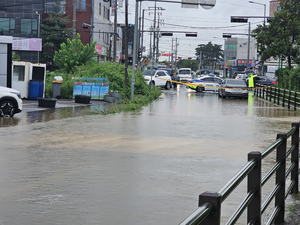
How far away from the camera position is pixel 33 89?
28750mm

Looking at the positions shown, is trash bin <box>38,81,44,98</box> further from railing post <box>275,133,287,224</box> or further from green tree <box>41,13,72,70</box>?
green tree <box>41,13,72,70</box>

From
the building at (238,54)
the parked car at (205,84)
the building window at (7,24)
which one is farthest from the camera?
the building at (238,54)

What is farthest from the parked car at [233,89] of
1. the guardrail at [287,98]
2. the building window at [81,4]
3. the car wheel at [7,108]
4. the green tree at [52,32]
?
the building window at [81,4]

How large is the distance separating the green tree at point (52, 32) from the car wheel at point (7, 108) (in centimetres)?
4545

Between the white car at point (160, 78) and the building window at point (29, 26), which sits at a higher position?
the building window at point (29, 26)

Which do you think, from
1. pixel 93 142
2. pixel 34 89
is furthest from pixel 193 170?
pixel 34 89

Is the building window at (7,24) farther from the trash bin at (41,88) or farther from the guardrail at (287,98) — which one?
the trash bin at (41,88)

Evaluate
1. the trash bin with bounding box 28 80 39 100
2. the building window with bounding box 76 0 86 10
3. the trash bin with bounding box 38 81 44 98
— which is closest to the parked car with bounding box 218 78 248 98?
the trash bin with bounding box 38 81 44 98

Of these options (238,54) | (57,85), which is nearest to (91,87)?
(57,85)

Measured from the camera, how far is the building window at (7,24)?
65188 millimetres

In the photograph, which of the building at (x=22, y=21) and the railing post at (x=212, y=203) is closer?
the railing post at (x=212, y=203)

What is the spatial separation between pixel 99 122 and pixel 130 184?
10.5m

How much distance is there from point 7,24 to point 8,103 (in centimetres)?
4826

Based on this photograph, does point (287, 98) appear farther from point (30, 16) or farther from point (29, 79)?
point (30, 16)
